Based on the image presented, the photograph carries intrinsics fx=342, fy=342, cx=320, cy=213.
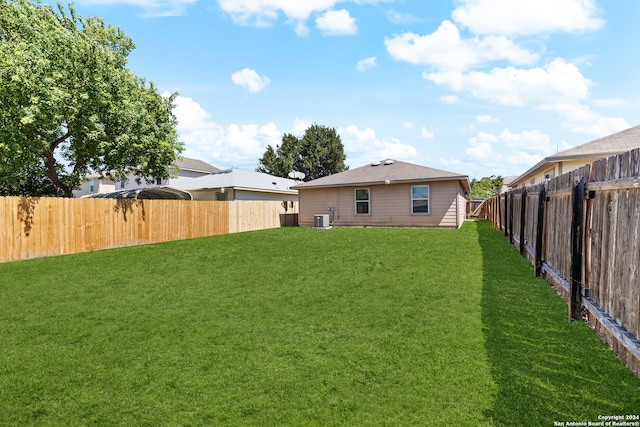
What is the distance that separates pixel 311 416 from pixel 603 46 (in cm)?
1334

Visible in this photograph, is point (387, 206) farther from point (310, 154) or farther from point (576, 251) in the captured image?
point (310, 154)

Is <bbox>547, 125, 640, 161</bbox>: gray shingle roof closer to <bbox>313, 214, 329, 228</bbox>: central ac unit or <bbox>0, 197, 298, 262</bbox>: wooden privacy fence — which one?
<bbox>313, 214, 329, 228</bbox>: central ac unit

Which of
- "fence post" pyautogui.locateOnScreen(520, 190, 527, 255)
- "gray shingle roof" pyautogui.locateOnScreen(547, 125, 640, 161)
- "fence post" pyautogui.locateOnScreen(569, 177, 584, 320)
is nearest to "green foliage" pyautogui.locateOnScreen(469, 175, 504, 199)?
"gray shingle roof" pyautogui.locateOnScreen(547, 125, 640, 161)

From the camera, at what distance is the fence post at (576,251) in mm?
3941

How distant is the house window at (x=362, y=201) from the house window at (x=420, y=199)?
2.40 metres

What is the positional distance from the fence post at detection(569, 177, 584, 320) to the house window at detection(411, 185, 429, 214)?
13408 millimetres

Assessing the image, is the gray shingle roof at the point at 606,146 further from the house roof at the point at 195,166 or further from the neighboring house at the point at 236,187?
the house roof at the point at 195,166

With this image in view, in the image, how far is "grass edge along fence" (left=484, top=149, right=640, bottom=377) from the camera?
2.77 metres

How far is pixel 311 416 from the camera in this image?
2.57 m

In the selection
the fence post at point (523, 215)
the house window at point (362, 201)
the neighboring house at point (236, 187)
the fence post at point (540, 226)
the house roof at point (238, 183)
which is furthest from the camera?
the house roof at point (238, 183)

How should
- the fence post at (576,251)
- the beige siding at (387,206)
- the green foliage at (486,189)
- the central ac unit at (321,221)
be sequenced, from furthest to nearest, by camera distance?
1. the green foliage at (486,189)
2. the central ac unit at (321,221)
3. the beige siding at (387,206)
4. the fence post at (576,251)

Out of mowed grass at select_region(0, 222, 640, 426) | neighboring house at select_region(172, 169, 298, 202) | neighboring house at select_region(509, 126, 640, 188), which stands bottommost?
mowed grass at select_region(0, 222, 640, 426)

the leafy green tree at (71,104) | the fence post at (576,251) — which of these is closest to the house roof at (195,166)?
the leafy green tree at (71,104)

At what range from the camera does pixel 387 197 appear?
18281mm
